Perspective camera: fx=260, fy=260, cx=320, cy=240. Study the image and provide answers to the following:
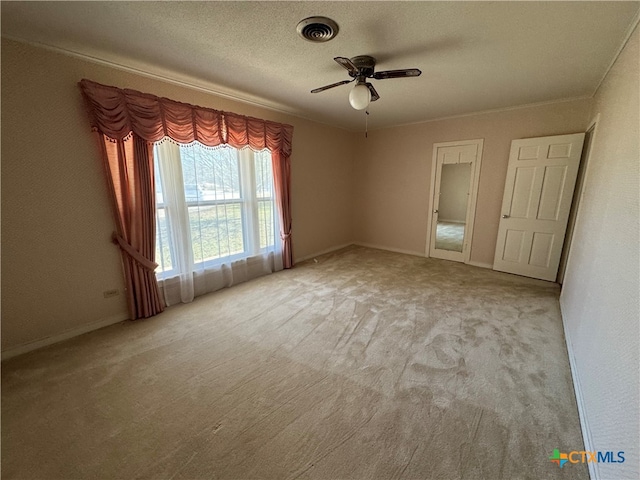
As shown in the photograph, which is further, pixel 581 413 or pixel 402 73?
pixel 402 73

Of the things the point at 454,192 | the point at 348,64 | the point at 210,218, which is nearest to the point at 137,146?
the point at 210,218

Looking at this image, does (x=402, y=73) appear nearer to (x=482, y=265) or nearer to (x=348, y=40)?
(x=348, y=40)

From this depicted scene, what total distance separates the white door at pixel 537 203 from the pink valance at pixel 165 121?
138 inches

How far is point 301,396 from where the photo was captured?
1.73 m

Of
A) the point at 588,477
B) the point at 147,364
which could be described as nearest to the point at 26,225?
the point at 147,364

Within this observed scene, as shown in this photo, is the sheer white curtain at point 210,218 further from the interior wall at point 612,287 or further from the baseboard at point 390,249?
the interior wall at point 612,287

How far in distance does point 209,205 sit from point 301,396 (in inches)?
93.1

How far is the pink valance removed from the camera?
2.23 m

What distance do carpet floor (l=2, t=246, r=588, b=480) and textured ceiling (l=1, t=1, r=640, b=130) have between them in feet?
7.84

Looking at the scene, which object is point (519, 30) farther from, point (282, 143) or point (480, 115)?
point (282, 143)

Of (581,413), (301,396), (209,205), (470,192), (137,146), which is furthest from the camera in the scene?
(470,192)

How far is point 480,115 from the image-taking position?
3977 millimetres

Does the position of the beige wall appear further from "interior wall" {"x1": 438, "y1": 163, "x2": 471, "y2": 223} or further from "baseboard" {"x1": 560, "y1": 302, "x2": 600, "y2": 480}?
"baseboard" {"x1": 560, "y1": 302, "x2": 600, "y2": 480}

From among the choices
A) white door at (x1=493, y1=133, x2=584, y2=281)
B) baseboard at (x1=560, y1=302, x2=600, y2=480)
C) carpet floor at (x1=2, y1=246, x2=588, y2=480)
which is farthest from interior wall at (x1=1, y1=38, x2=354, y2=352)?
white door at (x1=493, y1=133, x2=584, y2=281)
